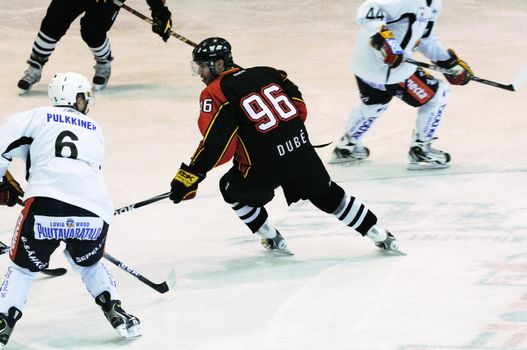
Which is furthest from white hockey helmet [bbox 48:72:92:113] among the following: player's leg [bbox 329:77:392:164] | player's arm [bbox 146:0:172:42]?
player's arm [bbox 146:0:172:42]

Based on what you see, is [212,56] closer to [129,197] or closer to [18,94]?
[129,197]

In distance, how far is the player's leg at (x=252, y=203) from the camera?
15.0 ft

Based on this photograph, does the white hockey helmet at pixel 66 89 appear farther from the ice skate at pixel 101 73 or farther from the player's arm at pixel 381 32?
the ice skate at pixel 101 73

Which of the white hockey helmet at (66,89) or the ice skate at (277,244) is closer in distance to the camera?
the white hockey helmet at (66,89)

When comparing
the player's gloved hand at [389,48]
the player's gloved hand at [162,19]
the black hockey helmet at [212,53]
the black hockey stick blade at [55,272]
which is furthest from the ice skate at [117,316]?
the player's gloved hand at [162,19]

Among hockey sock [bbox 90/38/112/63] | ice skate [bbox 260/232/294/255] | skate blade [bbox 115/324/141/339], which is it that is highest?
skate blade [bbox 115/324/141/339]

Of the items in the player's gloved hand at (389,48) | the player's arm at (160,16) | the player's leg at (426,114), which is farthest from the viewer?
the player's arm at (160,16)

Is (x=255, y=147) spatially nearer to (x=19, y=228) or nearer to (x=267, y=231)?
(x=267, y=231)

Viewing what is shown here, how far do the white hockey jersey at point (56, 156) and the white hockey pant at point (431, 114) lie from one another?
93.8 inches

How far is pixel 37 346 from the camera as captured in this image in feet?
13.0

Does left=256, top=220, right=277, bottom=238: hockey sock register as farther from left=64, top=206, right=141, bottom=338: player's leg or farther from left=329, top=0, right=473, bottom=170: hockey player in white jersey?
left=329, top=0, right=473, bottom=170: hockey player in white jersey

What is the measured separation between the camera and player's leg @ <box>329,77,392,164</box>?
19.3 feet

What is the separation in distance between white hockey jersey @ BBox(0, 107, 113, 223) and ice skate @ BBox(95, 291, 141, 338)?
0.27 metres

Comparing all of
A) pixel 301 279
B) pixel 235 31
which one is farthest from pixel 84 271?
pixel 235 31
